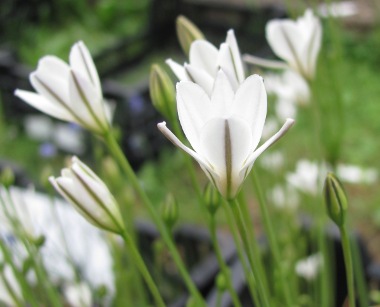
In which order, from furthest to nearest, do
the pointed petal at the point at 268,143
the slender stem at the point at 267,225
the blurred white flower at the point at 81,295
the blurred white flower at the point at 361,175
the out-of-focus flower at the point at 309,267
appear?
the blurred white flower at the point at 361,175 < the out-of-focus flower at the point at 309,267 < the blurred white flower at the point at 81,295 < the slender stem at the point at 267,225 < the pointed petal at the point at 268,143

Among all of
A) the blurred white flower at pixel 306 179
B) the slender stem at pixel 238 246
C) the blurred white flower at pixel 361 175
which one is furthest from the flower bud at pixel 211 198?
the blurred white flower at pixel 361 175

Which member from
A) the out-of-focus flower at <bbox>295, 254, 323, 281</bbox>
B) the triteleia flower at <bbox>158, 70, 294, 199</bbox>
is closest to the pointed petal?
the triteleia flower at <bbox>158, 70, 294, 199</bbox>

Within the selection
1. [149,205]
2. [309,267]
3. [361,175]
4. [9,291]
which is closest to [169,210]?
[149,205]

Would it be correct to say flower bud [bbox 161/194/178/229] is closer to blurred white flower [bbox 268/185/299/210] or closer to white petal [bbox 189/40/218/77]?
white petal [bbox 189/40/218/77]

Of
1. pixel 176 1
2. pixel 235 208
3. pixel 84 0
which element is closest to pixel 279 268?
pixel 235 208

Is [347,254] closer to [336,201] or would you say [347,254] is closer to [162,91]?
[336,201]

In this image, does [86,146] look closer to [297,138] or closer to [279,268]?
[297,138]

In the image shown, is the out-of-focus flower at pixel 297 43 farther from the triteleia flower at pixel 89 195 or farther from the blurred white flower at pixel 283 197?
the blurred white flower at pixel 283 197
